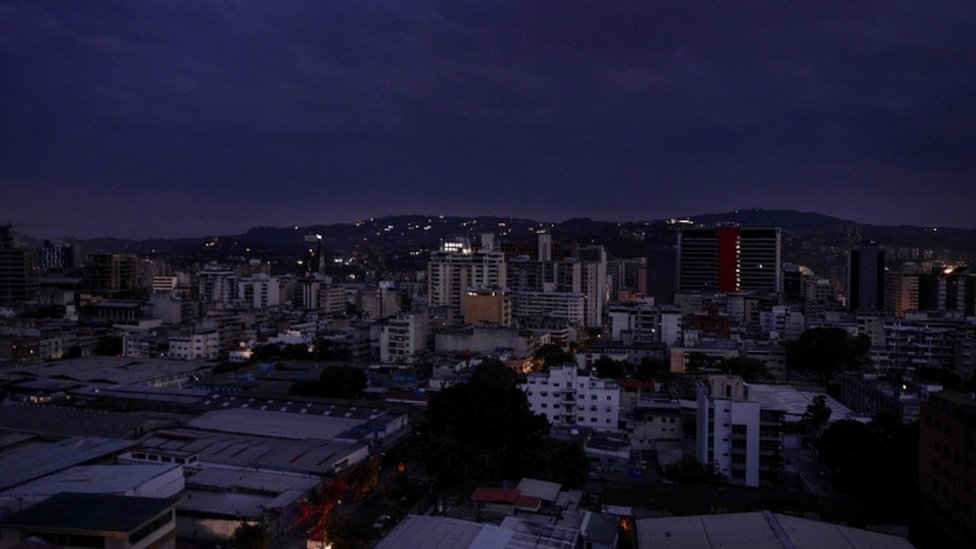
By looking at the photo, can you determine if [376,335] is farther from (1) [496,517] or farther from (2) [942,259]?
(2) [942,259]

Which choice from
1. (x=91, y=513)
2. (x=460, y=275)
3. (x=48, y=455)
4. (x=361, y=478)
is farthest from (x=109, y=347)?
(x=91, y=513)

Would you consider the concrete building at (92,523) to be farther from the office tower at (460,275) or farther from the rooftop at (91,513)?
the office tower at (460,275)

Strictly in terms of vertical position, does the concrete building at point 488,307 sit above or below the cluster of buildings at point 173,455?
above

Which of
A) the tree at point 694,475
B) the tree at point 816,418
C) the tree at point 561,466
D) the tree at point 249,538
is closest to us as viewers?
the tree at point 249,538

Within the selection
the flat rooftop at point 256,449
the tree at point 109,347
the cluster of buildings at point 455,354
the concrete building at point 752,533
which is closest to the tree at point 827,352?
the cluster of buildings at point 455,354

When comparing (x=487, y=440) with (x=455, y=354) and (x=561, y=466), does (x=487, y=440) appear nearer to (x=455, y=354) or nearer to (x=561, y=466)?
(x=561, y=466)

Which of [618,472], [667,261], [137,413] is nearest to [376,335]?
[137,413]

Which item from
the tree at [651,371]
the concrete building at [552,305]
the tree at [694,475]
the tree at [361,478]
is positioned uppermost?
the concrete building at [552,305]

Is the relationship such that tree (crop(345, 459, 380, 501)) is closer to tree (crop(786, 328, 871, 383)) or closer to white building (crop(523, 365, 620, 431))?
white building (crop(523, 365, 620, 431))
